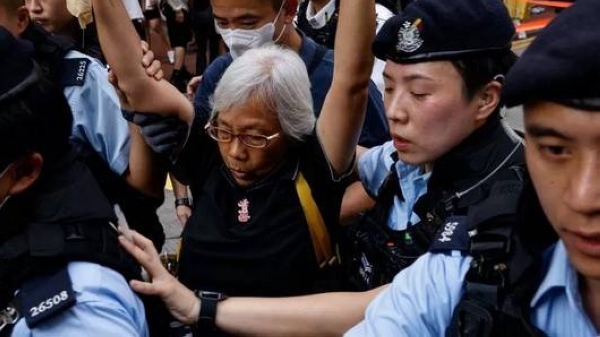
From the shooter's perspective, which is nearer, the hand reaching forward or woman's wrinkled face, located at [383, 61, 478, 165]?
the hand reaching forward

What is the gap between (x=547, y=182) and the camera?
1.30 metres

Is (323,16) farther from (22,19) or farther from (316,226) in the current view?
(316,226)

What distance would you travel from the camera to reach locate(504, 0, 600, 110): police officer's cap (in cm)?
119

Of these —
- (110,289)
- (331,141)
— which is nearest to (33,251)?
(110,289)

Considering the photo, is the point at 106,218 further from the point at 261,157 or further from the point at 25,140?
the point at 261,157

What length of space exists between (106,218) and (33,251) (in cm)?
17

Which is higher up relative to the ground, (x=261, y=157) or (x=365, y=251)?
(x=261, y=157)

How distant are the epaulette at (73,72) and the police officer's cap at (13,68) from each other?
3.36 feet

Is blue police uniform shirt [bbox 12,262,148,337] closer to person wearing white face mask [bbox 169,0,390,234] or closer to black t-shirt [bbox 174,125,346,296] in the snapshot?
black t-shirt [bbox 174,125,346,296]

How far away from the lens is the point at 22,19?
2.74m

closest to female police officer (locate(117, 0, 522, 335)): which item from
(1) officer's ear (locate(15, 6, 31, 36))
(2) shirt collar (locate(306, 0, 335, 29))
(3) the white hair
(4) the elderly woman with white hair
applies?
(4) the elderly woman with white hair

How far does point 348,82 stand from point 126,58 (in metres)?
0.59

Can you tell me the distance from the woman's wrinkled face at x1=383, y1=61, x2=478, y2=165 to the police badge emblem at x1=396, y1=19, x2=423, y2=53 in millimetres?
43

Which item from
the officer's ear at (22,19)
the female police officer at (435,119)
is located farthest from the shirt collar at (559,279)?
the officer's ear at (22,19)
